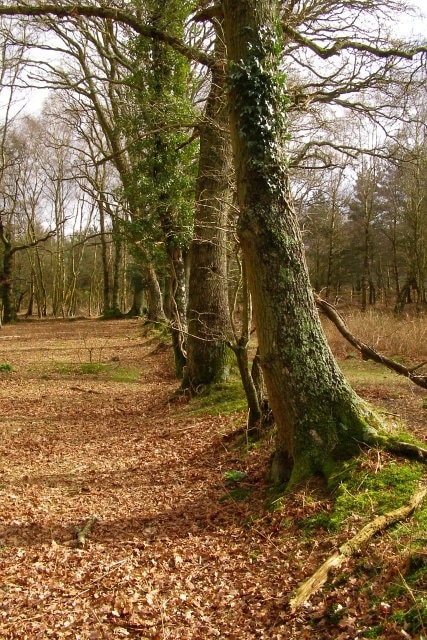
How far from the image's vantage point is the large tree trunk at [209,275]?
360 inches

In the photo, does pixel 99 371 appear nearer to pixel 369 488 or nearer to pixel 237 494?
pixel 237 494

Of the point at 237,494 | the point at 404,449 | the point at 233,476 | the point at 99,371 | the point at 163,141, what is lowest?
the point at 237,494

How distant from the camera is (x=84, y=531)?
480 centimetres

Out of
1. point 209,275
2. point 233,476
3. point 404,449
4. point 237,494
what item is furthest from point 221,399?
point 404,449

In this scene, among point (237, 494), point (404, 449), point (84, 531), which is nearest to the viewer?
point (404, 449)

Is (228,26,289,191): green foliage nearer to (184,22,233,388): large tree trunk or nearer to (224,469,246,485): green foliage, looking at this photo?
(224,469,246,485): green foliage

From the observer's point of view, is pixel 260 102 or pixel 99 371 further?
pixel 99 371

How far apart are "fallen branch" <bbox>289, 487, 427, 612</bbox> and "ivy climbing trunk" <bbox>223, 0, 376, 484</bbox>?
3.03 ft

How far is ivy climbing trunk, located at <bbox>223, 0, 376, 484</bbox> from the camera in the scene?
4676 mm

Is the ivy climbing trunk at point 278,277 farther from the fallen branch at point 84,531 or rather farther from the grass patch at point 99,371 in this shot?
the grass patch at point 99,371

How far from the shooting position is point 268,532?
14.1ft

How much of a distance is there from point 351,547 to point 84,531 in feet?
8.46

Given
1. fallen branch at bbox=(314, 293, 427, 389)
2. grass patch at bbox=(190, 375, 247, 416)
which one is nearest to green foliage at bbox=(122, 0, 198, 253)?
grass patch at bbox=(190, 375, 247, 416)

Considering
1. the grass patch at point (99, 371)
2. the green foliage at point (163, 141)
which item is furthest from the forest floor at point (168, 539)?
the green foliage at point (163, 141)
